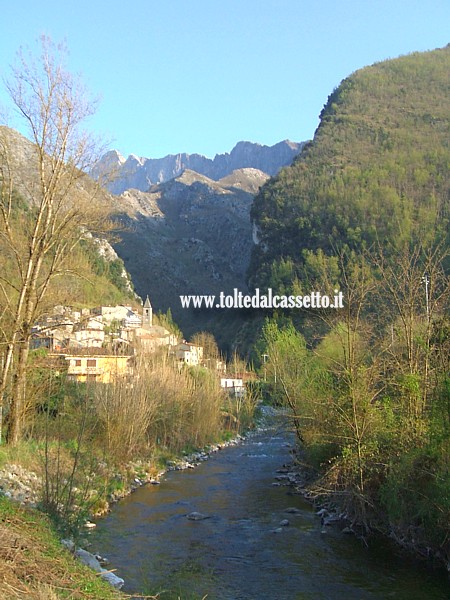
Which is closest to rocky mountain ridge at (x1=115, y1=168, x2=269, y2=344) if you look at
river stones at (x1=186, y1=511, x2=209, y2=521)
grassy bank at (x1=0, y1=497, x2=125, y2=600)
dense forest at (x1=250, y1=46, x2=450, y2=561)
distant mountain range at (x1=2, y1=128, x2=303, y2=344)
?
distant mountain range at (x1=2, y1=128, x2=303, y2=344)

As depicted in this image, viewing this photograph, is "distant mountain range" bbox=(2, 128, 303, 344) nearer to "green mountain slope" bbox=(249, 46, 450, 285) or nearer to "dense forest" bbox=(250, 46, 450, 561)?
"green mountain slope" bbox=(249, 46, 450, 285)

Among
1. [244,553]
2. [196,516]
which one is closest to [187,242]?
[196,516]

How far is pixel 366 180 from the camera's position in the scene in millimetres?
73812

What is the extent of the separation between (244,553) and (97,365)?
1930 cm

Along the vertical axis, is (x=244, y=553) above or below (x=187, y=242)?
below

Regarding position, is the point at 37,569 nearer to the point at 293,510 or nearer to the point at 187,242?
the point at 293,510

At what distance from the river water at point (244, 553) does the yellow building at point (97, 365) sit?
6.89 meters

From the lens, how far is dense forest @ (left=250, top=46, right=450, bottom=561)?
37.2 feet

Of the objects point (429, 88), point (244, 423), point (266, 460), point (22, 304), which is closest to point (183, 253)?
point (429, 88)

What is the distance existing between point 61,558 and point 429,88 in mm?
113455

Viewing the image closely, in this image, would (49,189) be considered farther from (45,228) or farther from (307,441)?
(307,441)

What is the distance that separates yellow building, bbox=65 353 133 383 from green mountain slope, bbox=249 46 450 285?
31.2 m

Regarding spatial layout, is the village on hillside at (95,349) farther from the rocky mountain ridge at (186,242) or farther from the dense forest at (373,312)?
the rocky mountain ridge at (186,242)

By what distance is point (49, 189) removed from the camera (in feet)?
46.5
